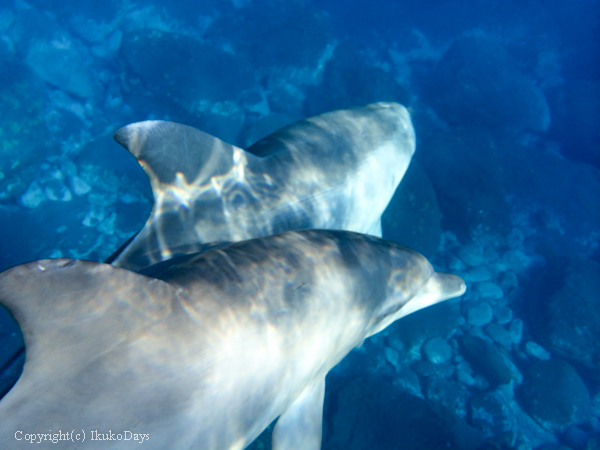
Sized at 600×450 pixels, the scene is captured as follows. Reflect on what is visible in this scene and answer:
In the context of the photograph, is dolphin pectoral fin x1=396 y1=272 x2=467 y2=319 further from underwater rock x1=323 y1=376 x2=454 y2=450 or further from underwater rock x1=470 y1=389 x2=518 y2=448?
underwater rock x1=470 y1=389 x2=518 y2=448

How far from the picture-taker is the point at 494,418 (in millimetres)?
8141

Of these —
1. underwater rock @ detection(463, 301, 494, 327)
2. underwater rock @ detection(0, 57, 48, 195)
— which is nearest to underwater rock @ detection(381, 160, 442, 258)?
underwater rock @ detection(463, 301, 494, 327)

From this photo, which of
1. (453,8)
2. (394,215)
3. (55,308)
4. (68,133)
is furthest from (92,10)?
(453,8)

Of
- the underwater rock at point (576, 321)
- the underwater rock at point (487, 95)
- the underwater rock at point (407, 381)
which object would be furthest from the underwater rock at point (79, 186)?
the underwater rock at point (487, 95)

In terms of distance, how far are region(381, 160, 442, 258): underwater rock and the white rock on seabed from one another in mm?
12088

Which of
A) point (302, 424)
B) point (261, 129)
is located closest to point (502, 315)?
point (302, 424)

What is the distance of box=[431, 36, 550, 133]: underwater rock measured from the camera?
54.6 ft

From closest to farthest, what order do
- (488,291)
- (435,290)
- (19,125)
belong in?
(435,290) → (488,291) → (19,125)

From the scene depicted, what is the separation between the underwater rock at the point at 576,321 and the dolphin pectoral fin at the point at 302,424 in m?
10.5

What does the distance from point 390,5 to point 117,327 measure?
3504 centimetres

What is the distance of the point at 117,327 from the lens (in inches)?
65.0

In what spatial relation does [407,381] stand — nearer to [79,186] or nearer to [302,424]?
[302,424]

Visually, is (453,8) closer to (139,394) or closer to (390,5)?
(390,5)

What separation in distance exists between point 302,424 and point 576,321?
37.9ft
